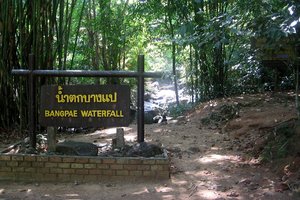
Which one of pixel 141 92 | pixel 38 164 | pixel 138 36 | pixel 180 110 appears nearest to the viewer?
pixel 38 164

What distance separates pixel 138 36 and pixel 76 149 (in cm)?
780

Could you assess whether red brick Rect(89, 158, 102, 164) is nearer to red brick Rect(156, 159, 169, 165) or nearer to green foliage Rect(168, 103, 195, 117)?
red brick Rect(156, 159, 169, 165)

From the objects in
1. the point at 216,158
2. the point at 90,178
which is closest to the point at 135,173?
the point at 90,178

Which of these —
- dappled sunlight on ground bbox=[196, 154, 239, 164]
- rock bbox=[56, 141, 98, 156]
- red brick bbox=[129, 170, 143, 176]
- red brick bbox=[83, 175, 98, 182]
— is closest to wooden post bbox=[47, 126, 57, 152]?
rock bbox=[56, 141, 98, 156]

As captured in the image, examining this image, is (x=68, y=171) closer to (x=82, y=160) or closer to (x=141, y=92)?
(x=82, y=160)

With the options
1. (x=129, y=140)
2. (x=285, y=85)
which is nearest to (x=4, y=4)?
(x=129, y=140)

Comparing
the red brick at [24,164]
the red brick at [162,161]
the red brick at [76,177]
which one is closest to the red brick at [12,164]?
the red brick at [24,164]

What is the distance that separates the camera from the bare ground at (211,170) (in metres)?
4.04

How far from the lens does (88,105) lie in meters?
4.79

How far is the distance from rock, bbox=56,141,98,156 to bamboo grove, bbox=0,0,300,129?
1556 millimetres

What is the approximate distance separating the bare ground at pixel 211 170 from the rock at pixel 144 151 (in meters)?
0.32

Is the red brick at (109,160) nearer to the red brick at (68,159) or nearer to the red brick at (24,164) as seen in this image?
the red brick at (68,159)

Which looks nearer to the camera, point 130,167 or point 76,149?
point 130,167

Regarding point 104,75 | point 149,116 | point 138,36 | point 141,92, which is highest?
point 138,36
